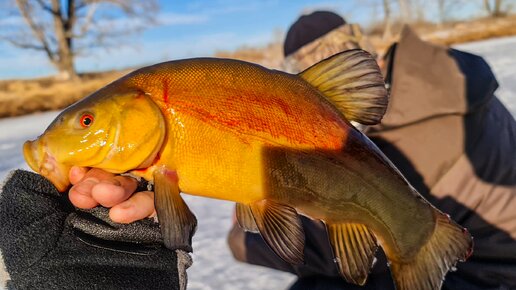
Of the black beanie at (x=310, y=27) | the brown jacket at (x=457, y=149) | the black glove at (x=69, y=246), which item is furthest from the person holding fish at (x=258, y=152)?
the black beanie at (x=310, y=27)

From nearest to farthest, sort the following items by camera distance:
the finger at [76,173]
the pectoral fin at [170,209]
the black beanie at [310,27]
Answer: the pectoral fin at [170,209], the finger at [76,173], the black beanie at [310,27]

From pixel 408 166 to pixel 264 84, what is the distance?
1.84m

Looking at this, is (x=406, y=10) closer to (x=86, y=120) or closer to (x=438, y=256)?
(x=438, y=256)

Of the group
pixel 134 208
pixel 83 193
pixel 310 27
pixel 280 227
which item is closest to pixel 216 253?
pixel 310 27

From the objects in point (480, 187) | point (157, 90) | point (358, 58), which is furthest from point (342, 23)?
point (157, 90)

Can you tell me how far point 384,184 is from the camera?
1.30m

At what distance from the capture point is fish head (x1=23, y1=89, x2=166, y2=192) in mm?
1183

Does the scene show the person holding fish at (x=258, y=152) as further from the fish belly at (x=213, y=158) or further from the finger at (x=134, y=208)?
the finger at (x=134, y=208)

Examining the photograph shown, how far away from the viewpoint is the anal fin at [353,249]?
1317mm

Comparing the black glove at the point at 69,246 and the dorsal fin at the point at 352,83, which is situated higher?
the dorsal fin at the point at 352,83

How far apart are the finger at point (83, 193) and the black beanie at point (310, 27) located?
2.73 m

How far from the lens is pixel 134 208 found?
4.86 feet

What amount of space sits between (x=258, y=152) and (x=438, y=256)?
639 mm

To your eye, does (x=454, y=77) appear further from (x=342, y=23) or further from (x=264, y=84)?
(x=264, y=84)
